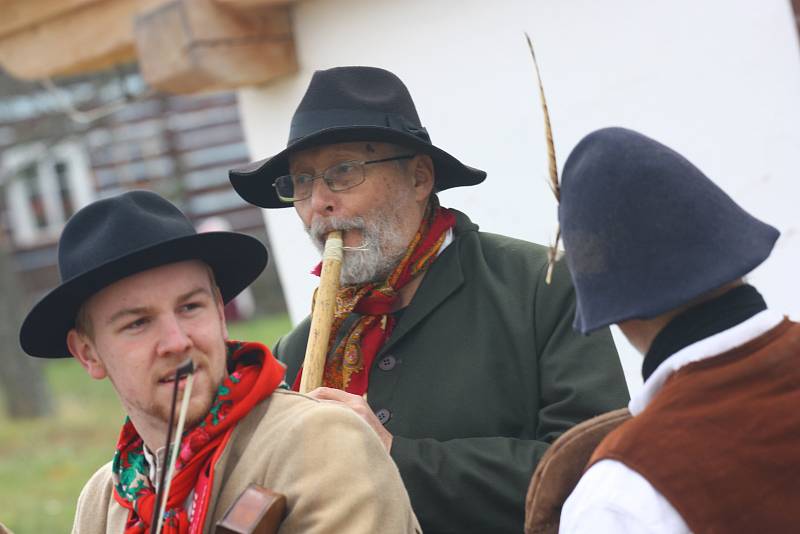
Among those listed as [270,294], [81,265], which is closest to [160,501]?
[81,265]

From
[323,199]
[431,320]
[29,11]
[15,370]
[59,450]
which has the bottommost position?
[59,450]

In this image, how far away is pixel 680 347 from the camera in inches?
77.5

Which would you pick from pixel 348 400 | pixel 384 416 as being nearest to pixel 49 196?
pixel 384 416

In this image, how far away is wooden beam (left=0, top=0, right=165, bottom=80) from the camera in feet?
19.3

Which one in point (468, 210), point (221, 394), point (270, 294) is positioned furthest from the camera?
point (270, 294)

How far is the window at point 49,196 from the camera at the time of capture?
2408cm

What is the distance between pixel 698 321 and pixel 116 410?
14.0 metres

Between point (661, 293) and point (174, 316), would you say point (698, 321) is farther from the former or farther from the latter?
point (174, 316)

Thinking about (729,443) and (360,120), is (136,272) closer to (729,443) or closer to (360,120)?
(360,120)

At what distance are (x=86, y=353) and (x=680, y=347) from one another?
1.53 meters

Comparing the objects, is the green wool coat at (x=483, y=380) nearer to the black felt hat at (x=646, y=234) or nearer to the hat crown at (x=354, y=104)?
the hat crown at (x=354, y=104)

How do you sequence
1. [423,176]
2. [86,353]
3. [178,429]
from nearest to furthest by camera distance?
[178,429]
[86,353]
[423,176]

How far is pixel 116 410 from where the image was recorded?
15227mm

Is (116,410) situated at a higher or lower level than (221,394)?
lower
